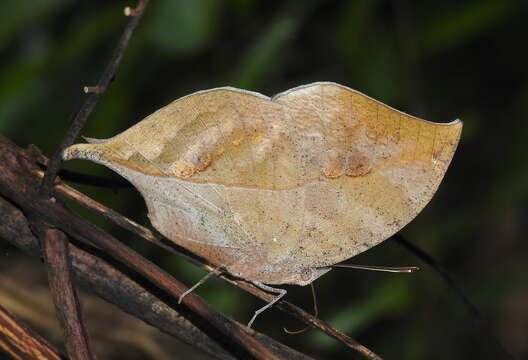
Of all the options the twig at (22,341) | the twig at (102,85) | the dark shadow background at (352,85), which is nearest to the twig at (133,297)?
the twig at (22,341)

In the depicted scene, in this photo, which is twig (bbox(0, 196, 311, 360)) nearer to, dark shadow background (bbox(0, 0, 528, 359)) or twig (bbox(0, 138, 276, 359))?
twig (bbox(0, 138, 276, 359))

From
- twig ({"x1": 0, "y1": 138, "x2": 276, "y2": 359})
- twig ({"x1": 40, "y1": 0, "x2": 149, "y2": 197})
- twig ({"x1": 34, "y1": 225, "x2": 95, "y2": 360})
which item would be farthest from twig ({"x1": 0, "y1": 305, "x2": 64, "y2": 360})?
twig ({"x1": 40, "y1": 0, "x2": 149, "y2": 197})

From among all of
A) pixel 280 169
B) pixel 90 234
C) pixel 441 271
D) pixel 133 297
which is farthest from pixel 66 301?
pixel 441 271

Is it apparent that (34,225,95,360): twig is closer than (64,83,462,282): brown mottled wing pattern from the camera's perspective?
Yes

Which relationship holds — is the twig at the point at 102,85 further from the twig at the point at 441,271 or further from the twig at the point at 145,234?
the twig at the point at 441,271

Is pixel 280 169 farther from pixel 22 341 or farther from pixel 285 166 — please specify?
pixel 22 341

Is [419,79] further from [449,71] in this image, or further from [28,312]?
[28,312]
